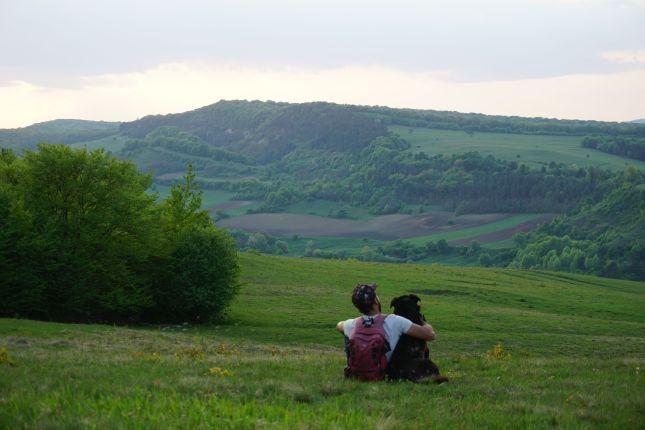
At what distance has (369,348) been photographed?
13.1 m

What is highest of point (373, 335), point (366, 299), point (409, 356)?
point (366, 299)

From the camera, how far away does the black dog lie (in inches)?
522

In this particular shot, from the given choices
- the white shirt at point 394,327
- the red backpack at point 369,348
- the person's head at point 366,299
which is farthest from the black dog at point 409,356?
the person's head at point 366,299

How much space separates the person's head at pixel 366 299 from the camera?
43.5 feet

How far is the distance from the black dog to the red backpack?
24 cm

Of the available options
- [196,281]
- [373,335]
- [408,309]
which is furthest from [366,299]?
[196,281]

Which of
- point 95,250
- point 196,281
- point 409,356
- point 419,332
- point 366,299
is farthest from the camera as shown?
point 196,281

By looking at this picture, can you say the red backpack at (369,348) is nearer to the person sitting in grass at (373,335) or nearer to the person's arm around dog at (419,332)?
the person sitting in grass at (373,335)

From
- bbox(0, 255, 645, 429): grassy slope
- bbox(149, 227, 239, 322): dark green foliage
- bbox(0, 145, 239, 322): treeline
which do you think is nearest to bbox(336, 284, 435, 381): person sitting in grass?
bbox(0, 255, 645, 429): grassy slope

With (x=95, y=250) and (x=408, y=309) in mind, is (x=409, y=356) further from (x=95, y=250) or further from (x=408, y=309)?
(x=95, y=250)

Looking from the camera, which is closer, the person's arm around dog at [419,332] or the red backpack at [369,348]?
the person's arm around dog at [419,332]

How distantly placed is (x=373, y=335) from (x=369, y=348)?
0.28 m

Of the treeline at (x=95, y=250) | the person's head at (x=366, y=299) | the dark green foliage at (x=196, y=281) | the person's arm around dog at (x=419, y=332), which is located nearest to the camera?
the person's arm around dog at (x=419, y=332)

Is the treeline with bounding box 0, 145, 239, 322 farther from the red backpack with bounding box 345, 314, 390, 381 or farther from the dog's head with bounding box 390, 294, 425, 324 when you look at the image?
the dog's head with bounding box 390, 294, 425, 324
